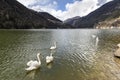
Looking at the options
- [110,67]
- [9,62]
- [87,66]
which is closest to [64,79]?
[87,66]

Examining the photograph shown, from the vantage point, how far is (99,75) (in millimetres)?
21906

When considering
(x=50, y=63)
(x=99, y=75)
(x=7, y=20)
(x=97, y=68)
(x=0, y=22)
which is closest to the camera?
(x=99, y=75)

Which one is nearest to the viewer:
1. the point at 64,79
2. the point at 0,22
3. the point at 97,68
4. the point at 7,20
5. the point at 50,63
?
the point at 64,79

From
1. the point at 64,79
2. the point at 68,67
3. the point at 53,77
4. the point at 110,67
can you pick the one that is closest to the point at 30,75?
the point at 53,77

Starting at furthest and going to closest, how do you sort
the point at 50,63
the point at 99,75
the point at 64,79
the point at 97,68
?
the point at 50,63 → the point at 97,68 → the point at 99,75 → the point at 64,79

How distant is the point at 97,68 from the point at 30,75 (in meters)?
9.93

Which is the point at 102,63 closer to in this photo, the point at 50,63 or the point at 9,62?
the point at 50,63

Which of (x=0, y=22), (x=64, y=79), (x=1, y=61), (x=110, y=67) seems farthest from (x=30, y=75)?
(x=0, y=22)

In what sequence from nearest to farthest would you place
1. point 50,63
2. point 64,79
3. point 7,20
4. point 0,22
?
point 64,79
point 50,63
point 0,22
point 7,20

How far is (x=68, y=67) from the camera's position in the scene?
1009 inches

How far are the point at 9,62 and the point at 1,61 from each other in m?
1.43

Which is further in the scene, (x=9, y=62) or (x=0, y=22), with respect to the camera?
(x=0, y=22)

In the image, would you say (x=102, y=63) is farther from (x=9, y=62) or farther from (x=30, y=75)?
(x=9, y=62)

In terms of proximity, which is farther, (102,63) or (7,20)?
→ (7,20)
